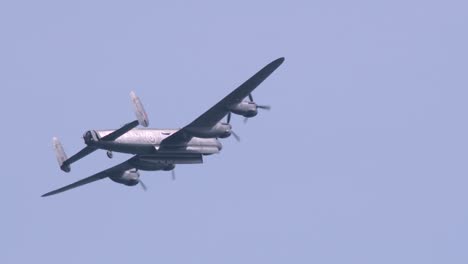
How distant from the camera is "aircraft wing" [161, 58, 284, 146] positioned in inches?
3915

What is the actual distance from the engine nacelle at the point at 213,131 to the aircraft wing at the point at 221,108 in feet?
0.86

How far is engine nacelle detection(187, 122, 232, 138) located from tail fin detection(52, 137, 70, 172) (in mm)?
9906

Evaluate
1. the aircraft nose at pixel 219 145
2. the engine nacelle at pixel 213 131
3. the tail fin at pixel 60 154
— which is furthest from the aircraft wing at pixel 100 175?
the engine nacelle at pixel 213 131

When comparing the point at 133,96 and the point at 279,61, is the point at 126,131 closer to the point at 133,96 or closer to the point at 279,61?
the point at 133,96

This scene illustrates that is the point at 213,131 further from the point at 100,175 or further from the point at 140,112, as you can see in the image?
the point at 100,175

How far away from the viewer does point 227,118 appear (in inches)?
4134

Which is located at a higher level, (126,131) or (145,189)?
(126,131)

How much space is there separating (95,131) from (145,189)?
11.2 metres

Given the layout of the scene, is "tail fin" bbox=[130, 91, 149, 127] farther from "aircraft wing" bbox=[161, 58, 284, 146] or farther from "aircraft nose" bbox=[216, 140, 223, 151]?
"aircraft nose" bbox=[216, 140, 223, 151]

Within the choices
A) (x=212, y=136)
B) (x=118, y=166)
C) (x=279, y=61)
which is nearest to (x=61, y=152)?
(x=118, y=166)

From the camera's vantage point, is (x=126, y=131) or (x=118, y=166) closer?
(x=126, y=131)

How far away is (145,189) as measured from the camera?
110 meters

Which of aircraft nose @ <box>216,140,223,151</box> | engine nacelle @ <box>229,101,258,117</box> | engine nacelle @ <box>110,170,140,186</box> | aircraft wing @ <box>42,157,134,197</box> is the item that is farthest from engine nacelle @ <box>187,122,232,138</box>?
engine nacelle @ <box>110,170,140,186</box>

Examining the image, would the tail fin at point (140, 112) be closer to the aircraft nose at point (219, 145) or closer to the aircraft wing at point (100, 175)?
the aircraft nose at point (219, 145)
